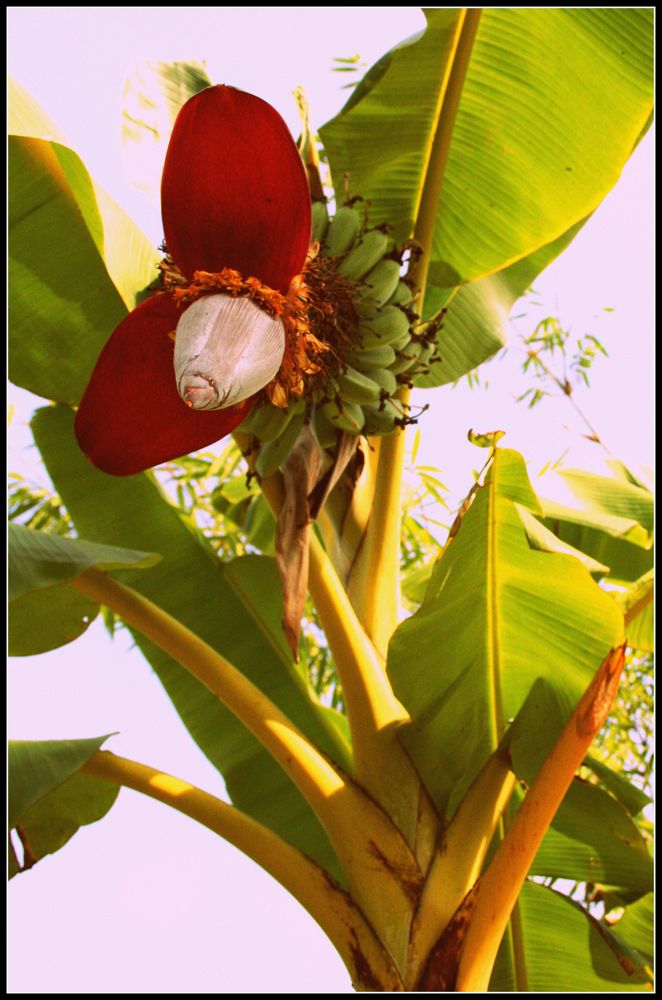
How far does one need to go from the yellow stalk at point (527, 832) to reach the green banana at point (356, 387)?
40 cm

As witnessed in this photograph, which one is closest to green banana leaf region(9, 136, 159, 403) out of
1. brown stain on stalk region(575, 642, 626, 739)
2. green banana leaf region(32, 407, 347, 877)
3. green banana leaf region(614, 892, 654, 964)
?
green banana leaf region(32, 407, 347, 877)

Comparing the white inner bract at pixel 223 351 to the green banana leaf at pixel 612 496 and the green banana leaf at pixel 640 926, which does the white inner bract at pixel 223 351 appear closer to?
the green banana leaf at pixel 612 496

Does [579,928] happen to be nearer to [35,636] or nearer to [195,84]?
[35,636]

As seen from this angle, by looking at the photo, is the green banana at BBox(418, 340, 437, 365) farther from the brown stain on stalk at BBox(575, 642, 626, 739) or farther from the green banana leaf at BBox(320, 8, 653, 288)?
the brown stain on stalk at BBox(575, 642, 626, 739)

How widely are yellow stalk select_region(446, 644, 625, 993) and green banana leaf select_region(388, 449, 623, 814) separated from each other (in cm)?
12

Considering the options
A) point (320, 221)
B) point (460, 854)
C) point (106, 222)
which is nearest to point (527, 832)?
point (460, 854)

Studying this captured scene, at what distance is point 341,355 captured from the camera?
1.09 metres

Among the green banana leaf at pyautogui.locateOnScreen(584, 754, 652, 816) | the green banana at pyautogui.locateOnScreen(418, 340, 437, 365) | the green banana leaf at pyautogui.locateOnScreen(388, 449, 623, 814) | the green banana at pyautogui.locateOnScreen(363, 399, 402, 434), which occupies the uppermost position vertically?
the green banana at pyautogui.locateOnScreen(418, 340, 437, 365)

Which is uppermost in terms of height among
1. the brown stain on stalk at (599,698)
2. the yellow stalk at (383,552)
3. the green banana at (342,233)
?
the green banana at (342,233)

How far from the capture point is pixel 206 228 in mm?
855

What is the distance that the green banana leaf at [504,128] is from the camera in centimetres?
124

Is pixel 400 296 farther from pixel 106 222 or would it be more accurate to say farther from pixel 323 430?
pixel 106 222

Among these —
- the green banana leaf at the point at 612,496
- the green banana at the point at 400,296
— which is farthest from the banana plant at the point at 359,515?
the green banana leaf at the point at 612,496

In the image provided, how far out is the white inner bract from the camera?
762 mm
